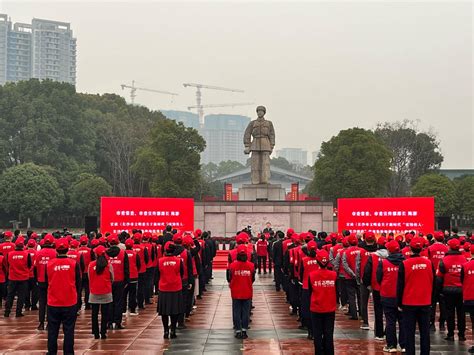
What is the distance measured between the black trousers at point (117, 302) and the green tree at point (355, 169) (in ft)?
131

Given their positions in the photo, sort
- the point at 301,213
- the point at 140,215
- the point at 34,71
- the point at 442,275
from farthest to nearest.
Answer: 1. the point at 34,71
2. the point at 301,213
3. the point at 140,215
4. the point at 442,275

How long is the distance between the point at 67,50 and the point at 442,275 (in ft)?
628

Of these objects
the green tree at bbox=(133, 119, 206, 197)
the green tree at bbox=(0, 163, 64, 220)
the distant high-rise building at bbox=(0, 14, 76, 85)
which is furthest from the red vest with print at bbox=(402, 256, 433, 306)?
the distant high-rise building at bbox=(0, 14, 76, 85)

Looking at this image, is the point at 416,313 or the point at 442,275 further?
the point at 442,275

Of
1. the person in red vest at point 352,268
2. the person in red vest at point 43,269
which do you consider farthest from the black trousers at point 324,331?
the person in red vest at point 43,269

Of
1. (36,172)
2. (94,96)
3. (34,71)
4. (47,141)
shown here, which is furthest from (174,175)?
(34,71)

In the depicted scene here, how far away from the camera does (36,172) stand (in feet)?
181

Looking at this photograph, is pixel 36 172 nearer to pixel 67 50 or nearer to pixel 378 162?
pixel 378 162

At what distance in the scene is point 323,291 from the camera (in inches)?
396

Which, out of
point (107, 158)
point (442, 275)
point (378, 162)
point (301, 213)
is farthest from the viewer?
point (107, 158)

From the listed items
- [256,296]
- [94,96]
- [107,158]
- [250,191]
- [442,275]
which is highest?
[94,96]

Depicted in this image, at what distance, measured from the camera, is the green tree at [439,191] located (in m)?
55.8

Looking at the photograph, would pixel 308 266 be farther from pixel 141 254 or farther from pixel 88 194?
pixel 88 194

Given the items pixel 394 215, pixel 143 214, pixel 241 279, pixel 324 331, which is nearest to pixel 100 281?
Answer: pixel 241 279
